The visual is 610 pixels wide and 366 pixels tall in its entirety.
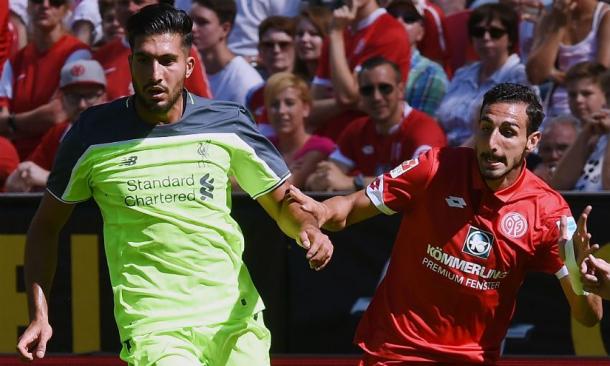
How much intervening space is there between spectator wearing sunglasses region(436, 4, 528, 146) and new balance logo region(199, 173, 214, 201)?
4136 millimetres

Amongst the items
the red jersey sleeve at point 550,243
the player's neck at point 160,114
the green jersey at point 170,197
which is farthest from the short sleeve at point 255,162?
the red jersey sleeve at point 550,243

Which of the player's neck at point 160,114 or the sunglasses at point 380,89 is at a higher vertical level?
the player's neck at point 160,114

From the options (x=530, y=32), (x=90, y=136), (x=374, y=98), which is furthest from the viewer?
(x=530, y=32)

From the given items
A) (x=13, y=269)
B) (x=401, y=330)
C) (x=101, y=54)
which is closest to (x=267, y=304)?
(x=13, y=269)

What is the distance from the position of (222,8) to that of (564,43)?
9.29 ft

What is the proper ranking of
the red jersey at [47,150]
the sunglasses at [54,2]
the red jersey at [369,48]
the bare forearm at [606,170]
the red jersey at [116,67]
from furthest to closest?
the sunglasses at [54,2], the red jersey at [116,67], the red jersey at [369,48], the red jersey at [47,150], the bare forearm at [606,170]

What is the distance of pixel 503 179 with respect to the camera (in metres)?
5.66

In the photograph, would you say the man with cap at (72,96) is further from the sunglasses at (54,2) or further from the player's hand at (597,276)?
the player's hand at (597,276)

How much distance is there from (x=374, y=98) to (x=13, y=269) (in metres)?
2.87

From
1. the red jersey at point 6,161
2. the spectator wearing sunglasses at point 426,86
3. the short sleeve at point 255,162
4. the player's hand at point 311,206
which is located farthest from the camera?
the spectator wearing sunglasses at point 426,86

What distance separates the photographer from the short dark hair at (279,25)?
995 centimetres

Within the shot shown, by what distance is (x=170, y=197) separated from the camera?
523 centimetres

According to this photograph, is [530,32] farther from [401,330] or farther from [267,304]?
[401,330]

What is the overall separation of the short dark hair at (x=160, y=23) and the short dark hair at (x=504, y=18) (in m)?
4.30
